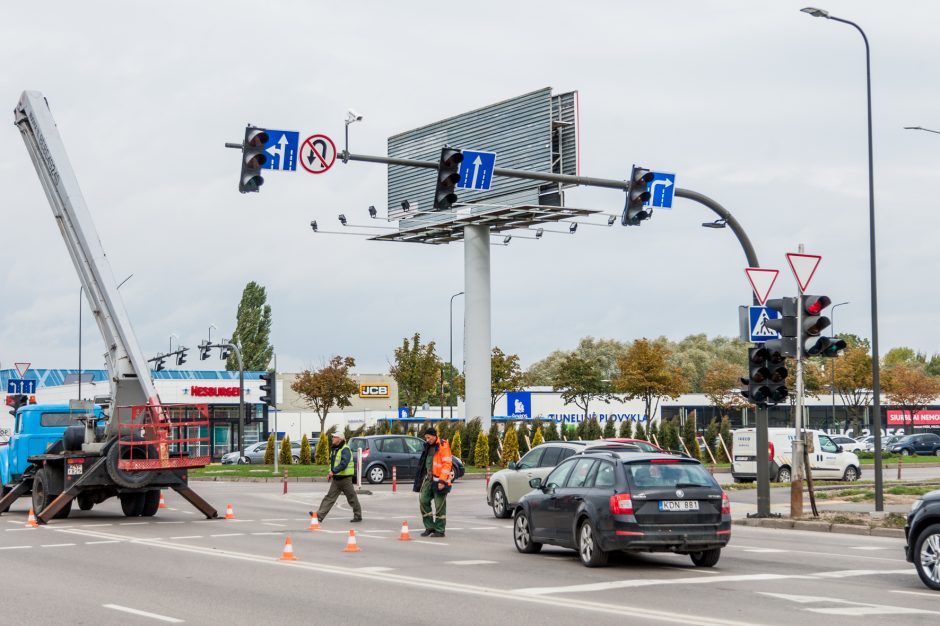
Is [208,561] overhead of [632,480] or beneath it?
beneath

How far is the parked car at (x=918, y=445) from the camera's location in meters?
73.2

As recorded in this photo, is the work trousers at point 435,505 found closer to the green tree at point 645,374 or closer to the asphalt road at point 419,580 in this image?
the asphalt road at point 419,580

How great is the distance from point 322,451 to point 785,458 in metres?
21.0

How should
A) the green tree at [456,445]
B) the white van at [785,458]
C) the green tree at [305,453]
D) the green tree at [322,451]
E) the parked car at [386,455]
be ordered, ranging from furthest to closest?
1. the green tree at [305,453]
2. the green tree at [322,451]
3. the green tree at [456,445]
4. the parked car at [386,455]
5. the white van at [785,458]

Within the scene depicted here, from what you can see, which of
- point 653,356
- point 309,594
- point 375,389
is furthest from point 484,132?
point 375,389

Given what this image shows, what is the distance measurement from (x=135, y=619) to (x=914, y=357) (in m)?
161

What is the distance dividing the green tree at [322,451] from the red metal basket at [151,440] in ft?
89.7

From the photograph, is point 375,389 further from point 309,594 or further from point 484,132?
point 309,594

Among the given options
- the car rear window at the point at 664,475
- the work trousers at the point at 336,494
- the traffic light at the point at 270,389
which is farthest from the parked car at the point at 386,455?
the car rear window at the point at 664,475

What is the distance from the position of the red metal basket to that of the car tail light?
9.87 m

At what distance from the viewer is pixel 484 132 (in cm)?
5072

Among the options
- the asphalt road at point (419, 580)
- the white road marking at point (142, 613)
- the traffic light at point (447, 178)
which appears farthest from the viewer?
the traffic light at point (447, 178)

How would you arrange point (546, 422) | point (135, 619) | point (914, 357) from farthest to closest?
point (914, 357) < point (546, 422) < point (135, 619)

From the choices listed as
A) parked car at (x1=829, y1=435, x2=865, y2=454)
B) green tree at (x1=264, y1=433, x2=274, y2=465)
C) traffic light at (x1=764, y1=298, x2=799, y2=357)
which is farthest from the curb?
green tree at (x1=264, y1=433, x2=274, y2=465)
